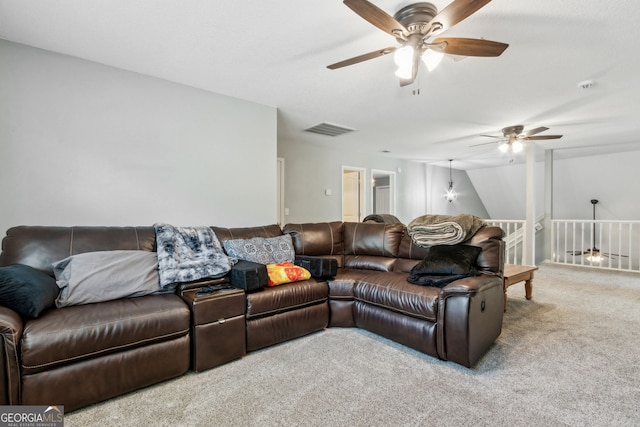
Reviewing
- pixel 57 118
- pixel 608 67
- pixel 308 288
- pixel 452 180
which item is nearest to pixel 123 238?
pixel 57 118

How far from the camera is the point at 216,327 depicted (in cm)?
208

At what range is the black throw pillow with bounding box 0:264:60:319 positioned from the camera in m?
1.58

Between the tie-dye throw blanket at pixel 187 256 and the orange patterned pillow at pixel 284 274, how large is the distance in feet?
1.20

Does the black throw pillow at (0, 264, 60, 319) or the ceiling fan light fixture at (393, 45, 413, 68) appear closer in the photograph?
the black throw pillow at (0, 264, 60, 319)

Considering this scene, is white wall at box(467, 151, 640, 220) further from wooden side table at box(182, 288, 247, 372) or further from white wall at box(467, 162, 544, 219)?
A: wooden side table at box(182, 288, 247, 372)

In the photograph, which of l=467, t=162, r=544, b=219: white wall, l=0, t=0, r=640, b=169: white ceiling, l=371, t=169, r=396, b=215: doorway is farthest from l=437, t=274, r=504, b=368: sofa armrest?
l=467, t=162, r=544, b=219: white wall

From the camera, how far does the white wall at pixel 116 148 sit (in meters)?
2.46

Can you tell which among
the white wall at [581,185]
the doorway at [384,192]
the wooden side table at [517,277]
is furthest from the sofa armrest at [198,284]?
the white wall at [581,185]

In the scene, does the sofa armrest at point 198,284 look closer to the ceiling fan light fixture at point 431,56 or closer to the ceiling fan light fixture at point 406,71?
the ceiling fan light fixture at point 406,71

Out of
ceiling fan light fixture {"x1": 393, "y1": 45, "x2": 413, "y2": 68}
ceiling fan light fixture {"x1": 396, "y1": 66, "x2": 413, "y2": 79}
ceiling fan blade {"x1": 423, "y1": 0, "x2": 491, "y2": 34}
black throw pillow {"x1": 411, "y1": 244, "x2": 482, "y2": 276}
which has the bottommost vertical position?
black throw pillow {"x1": 411, "y1": 244, "x2": 482, "y2": 276}

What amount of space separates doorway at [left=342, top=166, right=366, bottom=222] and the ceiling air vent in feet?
4.88

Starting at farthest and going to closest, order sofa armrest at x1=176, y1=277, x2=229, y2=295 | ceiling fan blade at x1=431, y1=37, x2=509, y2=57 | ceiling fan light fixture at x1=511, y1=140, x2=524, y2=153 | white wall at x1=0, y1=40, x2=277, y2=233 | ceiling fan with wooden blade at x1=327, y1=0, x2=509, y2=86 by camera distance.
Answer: ceiling fan light fixture at x1=511, y1=140, x2=524, y2=153
white wall at x1=0, y1=40, x2=277, y2=233
sofa armrest at x1=176, y1=277, x2=229, y2=295
ceiling fan blade at x1=431, y1=37, x2=509, y2=57
ceiling fan with wooden blade at x1=327, y1=0, x2=509, y2=86

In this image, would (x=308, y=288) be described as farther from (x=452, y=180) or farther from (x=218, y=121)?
(x=452, y=180)

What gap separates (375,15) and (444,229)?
1.94 metres
